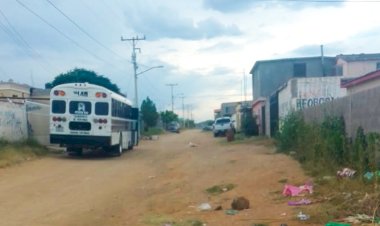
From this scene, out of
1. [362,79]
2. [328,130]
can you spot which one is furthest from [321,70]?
[328,130]

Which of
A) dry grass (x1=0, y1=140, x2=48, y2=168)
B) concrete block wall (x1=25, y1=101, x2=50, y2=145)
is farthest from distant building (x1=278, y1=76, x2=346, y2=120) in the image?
dry grass (x1=0, y1=140, x2=48, y2=168)

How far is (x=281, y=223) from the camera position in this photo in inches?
338

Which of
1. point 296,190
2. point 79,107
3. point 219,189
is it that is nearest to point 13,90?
point 79,107

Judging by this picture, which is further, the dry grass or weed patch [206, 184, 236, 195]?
the dry grass

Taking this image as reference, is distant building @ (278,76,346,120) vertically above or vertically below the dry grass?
above

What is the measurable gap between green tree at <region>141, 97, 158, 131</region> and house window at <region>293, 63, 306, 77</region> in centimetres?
2944

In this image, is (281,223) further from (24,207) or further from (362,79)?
(362,79)

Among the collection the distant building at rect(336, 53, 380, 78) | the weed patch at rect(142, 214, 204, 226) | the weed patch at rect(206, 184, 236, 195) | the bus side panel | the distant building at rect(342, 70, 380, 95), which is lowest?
the weed patch at rect(142, 214, 204, 226)

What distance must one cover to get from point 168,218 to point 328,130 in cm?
760

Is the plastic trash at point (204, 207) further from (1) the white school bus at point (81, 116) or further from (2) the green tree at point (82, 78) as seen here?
(2) the green tree at point (82, 78)

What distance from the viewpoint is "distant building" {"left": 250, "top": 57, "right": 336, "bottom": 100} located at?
5378 centimetres

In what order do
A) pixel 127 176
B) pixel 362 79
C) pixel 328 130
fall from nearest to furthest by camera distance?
pixel 328 130 → pixel 127 176 → pixel 362 79

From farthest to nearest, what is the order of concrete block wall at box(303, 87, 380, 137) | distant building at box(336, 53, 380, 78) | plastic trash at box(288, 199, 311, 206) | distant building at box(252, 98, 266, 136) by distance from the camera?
distant building at box(336, 53, 380, 78) < distant building at box(252, 98, 266, 136) < concrete block wall at box(303, 87, 380, 137) < plastic trash at box(288, 199, 311, 206)

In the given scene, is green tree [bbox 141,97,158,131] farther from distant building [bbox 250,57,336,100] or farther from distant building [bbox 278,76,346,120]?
distant building [bbox 278,76,346,120]
